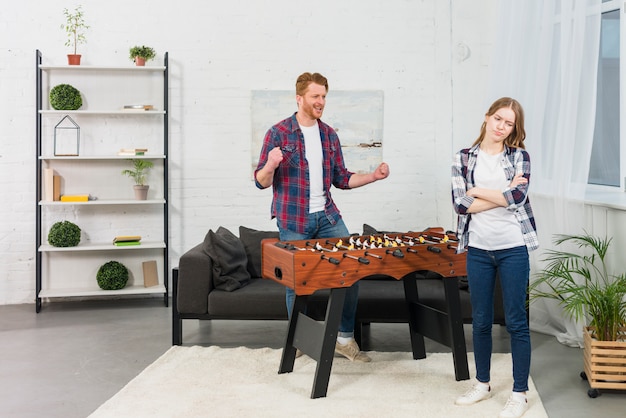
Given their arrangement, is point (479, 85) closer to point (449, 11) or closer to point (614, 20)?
point (449, 11)

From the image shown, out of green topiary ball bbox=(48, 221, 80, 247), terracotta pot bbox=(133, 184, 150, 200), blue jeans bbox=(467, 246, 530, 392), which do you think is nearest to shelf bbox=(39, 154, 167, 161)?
terracotta pot bbox=(133, 184, 150, 200)

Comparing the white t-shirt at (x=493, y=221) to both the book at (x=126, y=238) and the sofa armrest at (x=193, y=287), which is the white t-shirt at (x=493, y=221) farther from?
the book at (x=126, y=238)

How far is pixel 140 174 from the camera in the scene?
21.5 ft

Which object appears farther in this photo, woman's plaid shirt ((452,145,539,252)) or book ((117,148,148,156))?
book ((117,148,148,156))

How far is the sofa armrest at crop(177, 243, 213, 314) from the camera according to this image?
16.3ft

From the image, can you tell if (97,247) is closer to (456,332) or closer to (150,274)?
(150,274)

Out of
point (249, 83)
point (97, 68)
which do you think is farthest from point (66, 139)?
point (249, 83)

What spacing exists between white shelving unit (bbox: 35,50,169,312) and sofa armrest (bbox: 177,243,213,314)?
1497mm

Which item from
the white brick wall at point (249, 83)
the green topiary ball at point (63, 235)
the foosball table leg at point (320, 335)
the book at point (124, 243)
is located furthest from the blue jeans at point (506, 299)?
the green topiary ball at point (63, 235)

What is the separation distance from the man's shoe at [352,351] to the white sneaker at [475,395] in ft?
2.78

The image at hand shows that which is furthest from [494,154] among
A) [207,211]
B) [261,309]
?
[207,211]

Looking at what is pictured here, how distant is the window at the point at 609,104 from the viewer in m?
4.92

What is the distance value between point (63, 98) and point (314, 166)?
2.84m

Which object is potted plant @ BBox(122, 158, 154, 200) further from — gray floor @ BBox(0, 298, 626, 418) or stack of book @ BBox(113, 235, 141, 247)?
gray floor @ BBox(0, 298, 626, 418)
